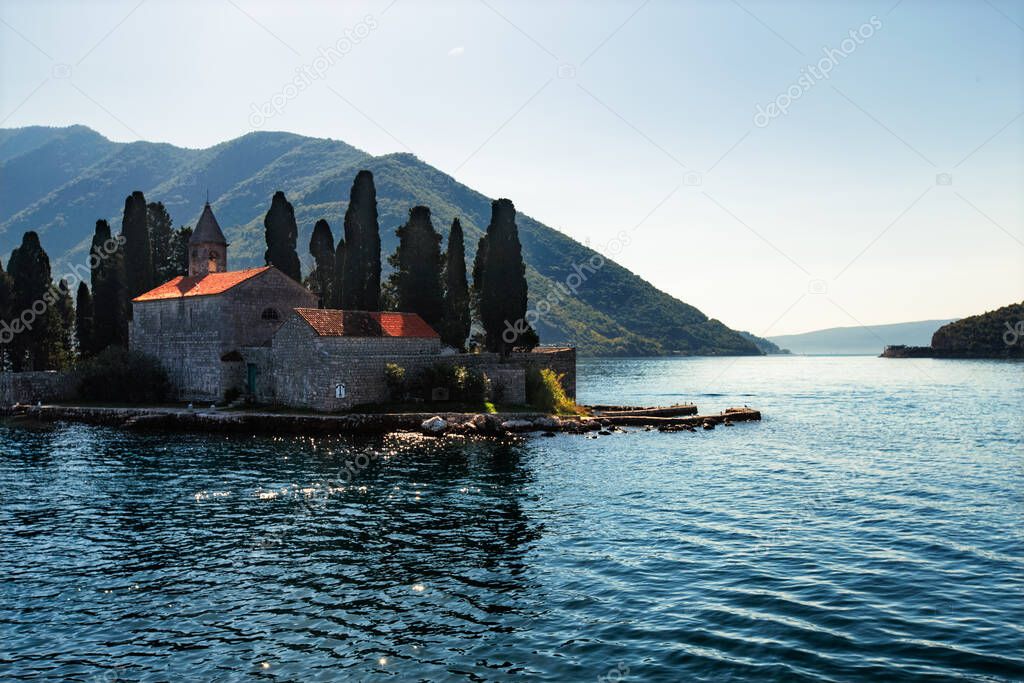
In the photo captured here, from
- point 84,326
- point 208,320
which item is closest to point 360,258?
point 208,320

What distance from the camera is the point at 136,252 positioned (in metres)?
62.2

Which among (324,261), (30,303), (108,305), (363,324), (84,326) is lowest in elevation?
(363,324)

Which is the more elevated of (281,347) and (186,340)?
(186,340)

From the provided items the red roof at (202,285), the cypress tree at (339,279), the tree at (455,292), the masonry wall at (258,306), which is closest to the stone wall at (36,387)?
the red roof at (202,285)

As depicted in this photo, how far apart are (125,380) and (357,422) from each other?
75.8ft

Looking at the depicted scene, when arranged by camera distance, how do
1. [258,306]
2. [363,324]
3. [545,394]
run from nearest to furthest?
[363,324] < [545,394] < [258,306]

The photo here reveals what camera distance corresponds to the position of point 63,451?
3716cm

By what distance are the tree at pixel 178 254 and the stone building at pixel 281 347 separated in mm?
16319

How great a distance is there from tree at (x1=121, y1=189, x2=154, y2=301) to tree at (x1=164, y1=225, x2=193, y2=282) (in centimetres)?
1190

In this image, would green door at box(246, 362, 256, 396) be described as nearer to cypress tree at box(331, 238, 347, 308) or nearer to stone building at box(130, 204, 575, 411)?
stone building at box(130, 204, 575, 411)

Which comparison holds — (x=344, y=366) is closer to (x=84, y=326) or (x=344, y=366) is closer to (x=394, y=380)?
(x=394, y=380)

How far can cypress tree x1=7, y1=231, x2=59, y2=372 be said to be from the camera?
62.2 meters

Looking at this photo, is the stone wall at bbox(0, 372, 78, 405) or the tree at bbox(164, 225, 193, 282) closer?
the stone wall at bbox(0, 372, 78, 405)

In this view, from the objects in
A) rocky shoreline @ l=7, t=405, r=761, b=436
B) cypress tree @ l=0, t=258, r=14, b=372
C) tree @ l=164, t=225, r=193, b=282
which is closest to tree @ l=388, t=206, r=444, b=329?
rocky shoreline @ l=7, t=405, r=761, b=436
